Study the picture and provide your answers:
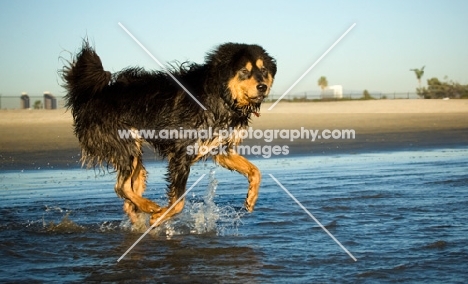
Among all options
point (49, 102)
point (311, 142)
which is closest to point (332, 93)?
point (49, 102)

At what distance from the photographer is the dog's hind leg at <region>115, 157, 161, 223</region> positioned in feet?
24.4

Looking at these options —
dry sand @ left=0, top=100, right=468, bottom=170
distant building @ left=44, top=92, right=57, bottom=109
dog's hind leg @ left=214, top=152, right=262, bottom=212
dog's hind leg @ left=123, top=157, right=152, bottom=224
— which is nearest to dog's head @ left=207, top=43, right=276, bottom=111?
dog's hind leg @ left=214, top=152, right=262, bottom=212

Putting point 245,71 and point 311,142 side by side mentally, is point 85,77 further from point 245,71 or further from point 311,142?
point 311,142

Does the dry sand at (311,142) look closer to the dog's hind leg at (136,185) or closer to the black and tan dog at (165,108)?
the dog's hind leg at (136,185)

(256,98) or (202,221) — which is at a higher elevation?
(256,98)

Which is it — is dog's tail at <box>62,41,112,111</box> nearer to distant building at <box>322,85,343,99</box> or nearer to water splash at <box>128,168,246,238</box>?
water splash at <box>128,168,246,238</box>

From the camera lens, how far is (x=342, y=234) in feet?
21.0

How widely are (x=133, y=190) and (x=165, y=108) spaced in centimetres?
104

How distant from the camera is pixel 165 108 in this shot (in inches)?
291

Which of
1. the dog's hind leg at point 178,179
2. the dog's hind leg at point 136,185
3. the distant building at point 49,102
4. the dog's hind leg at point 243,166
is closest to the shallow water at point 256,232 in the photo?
the dog's hind leg at point 136,185

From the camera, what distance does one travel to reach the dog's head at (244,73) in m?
7.02

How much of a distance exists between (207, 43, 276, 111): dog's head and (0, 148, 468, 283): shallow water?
1297 millimetres

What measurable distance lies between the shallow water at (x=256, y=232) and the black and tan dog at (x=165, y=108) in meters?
0.49

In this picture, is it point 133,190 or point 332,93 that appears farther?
point 332,93
